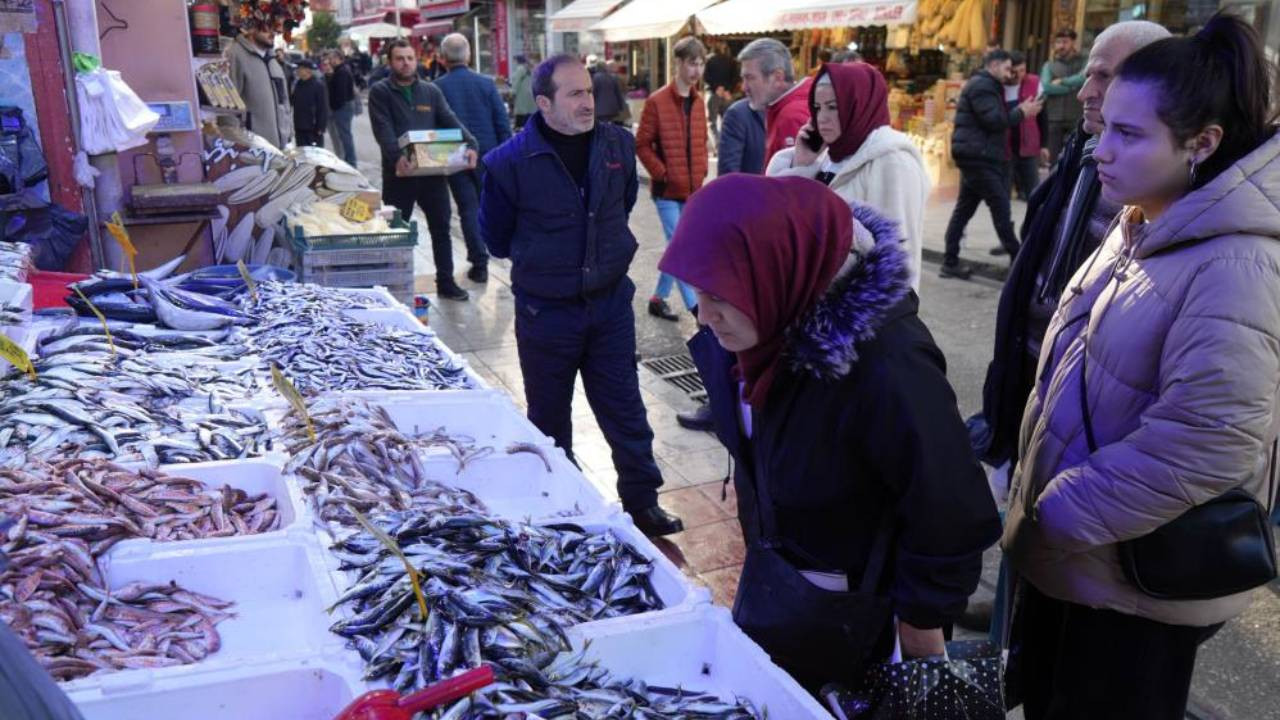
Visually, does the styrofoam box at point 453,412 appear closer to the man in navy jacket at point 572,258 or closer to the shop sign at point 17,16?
the man in navy jacket at point 572,258

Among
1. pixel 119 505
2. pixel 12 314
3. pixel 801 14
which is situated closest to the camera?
pixel 119 505

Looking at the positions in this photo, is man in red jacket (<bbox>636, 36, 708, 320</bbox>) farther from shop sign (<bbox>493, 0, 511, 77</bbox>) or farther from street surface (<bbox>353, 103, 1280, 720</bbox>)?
shop sign (<bbox>493, 0, 511, 77</bbox>)

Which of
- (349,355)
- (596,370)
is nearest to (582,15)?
(596,370)

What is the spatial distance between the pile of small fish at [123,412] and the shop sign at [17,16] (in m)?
3.26

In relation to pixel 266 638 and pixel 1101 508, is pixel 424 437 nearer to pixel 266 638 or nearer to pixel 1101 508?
pixel 266 638

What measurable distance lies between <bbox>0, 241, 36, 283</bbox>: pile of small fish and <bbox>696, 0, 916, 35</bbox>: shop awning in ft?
33.5

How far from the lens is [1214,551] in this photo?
2320 mm

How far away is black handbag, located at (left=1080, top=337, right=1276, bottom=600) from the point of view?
231 centimetres

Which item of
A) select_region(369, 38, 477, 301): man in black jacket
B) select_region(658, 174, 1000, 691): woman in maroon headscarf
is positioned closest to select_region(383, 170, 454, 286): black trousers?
select_region(369, 38, 477, 301): man in black jacket

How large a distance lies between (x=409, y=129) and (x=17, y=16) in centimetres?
356

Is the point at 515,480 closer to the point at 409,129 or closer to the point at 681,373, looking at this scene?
the point at 681,373

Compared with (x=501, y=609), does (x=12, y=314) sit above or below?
above

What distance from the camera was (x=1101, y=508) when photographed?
235cm

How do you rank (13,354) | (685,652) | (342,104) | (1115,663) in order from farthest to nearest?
(342,104) → (13,354) → (685,652) → (1115,663)
